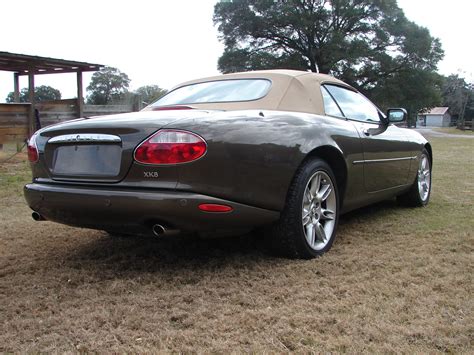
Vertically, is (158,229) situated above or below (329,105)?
below

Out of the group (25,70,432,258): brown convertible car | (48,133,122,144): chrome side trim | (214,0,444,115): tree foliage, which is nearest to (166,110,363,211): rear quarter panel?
(25,70,432,258): brown convertible car

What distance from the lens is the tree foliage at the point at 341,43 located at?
3844 cm

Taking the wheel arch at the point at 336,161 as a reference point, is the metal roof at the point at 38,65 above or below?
above

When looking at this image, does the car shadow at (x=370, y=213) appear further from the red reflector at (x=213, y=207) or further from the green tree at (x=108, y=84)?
the green tree at (x=108, y=84)

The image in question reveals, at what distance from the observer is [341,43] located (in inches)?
1507

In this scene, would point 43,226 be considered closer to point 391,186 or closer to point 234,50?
point 391,186

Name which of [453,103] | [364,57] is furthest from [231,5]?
[453,103]

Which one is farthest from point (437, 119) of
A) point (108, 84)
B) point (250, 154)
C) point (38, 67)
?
point (250, 154)

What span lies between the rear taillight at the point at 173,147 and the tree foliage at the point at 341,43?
1447 inches

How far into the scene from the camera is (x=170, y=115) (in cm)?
287

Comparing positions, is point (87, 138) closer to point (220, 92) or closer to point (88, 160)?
point (88, 160)

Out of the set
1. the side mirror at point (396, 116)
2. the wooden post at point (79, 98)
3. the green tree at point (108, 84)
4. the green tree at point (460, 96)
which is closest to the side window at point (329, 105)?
the side mirror at point (396, 116)

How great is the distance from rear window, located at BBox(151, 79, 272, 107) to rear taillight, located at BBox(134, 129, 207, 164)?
94 cm

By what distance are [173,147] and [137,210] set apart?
399 millimetres
